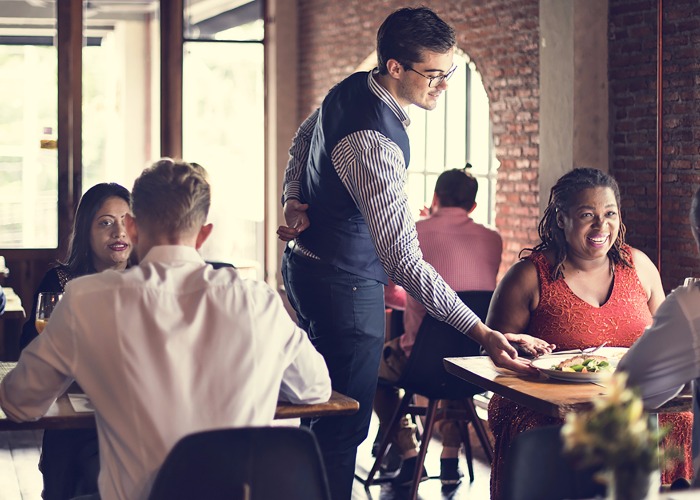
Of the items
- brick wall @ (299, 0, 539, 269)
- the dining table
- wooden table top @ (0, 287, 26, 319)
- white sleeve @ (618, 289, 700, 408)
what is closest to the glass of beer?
the dining table

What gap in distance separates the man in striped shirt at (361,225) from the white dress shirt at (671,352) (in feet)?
2.03

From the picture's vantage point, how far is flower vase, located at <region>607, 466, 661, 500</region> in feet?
4.25

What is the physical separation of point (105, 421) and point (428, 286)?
1227 millimetres

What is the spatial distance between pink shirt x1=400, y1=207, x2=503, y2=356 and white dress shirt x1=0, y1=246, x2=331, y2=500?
2908mm

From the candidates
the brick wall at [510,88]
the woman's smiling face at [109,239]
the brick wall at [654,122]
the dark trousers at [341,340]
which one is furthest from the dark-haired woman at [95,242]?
the brick wall at [510,88]

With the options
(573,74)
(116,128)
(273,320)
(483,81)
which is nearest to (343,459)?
(273,320)

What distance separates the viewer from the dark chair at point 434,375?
4465mm

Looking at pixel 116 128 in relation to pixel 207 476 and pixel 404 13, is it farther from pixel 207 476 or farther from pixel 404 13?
pixel 207 476

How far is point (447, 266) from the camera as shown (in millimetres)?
5125

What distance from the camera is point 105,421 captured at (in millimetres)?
2131

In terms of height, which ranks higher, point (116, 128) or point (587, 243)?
point (116, 128)

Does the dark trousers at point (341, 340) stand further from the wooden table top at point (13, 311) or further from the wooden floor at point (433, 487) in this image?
the wooden table top at point (13, 311)

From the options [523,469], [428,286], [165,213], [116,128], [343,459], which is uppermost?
[116,128]

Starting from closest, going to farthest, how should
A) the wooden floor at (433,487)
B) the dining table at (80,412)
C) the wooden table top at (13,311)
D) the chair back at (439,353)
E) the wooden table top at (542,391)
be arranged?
the dining table at (80,412)
the wooden table top at (542,391)
the chair back at (439,353)
the wooden table top at (13,311)
the wooden floor at (433,487)
